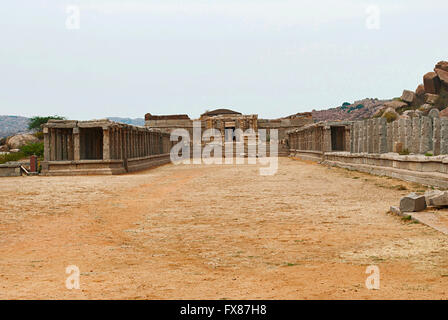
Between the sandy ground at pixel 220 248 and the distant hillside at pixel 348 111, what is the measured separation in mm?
98091

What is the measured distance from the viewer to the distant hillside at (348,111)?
109262mm

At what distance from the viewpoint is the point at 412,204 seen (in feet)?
30.6

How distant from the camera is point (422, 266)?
18.6 ft

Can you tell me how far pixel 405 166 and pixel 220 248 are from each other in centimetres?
1149

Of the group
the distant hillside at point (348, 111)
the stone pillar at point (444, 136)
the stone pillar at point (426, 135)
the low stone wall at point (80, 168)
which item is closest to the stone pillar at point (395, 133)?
the stone pillar at point (426, 135)

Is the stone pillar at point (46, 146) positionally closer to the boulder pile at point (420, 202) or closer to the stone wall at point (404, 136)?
the stone wall at point (404, 136)

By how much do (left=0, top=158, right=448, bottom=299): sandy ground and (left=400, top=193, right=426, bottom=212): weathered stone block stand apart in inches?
20.0

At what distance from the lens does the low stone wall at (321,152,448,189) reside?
13.5 meters

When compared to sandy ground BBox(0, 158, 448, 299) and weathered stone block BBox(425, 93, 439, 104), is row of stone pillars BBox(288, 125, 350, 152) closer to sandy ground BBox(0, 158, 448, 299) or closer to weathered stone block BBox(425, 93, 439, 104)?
sandy ground BBox(0, 158, 448, 299)

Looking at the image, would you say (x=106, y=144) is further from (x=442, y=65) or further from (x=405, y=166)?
(x=442, y=65)

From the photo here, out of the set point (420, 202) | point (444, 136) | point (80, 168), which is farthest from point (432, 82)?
point (420, 202)
